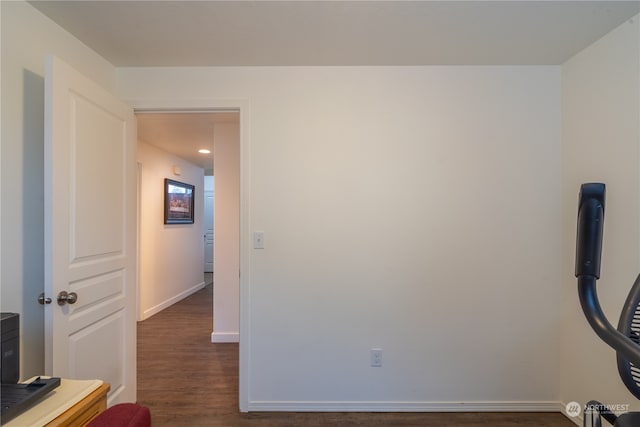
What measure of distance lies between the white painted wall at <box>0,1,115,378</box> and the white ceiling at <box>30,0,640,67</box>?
17cm

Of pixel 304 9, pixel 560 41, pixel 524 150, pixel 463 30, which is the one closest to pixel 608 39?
pixel 560 41

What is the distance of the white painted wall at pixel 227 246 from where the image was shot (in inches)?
126

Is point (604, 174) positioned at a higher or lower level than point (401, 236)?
higher

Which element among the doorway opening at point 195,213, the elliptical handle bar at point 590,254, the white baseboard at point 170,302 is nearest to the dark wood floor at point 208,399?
the doorway opening at point 195,213

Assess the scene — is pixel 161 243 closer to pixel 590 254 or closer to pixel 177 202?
pixel 177 202

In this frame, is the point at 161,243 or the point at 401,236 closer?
the point at 401,236

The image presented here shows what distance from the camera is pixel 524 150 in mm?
2004

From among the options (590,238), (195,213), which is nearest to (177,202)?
(195,213)

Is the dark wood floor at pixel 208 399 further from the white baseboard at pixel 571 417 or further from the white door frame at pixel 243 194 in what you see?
the white door frame at pixel 243 194

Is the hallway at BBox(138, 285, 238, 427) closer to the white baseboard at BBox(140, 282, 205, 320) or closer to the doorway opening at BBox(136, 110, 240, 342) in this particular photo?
the white baseboard at BBox(140, 282, 205, 320)

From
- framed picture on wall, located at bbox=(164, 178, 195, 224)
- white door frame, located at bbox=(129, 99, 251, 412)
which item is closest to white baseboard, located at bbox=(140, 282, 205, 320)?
framed picture on wall, located at bbox=(164, 178, 195, 224)

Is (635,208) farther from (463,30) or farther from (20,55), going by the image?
(20,55)

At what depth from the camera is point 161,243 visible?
4312 mm

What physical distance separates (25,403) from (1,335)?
246 mm
